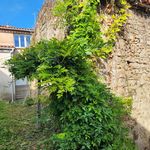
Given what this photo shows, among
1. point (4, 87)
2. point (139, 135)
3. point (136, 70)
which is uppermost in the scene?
point (136, 70)

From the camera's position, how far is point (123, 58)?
6.09 meters

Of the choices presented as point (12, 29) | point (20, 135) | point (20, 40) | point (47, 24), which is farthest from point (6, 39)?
point (20, 135)

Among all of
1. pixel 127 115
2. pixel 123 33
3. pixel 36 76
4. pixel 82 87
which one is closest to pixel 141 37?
pixel 123 33

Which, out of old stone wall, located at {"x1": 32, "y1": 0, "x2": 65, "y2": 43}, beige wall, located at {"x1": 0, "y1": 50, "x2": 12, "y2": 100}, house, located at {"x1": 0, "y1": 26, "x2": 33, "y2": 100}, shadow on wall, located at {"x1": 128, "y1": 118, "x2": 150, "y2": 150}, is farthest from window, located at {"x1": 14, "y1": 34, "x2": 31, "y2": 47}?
shadow on wall, located at {"x1": 128, "y1": 118, "x2": 150, "y2": 150}

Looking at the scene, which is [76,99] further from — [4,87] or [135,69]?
[4,87]

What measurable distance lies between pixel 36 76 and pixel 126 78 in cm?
259

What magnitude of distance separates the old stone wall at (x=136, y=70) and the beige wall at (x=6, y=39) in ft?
50.9

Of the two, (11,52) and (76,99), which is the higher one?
(11,52)

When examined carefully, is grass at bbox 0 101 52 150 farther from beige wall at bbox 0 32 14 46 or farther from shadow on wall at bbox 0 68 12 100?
beige wall at bbox 0 32 14 46

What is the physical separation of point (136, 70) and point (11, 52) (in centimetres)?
1475

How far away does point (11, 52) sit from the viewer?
19.2 meters

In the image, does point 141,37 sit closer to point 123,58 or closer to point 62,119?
point 123,58

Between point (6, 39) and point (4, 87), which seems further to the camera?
point (6, 39)

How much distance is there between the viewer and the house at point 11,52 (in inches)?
725
